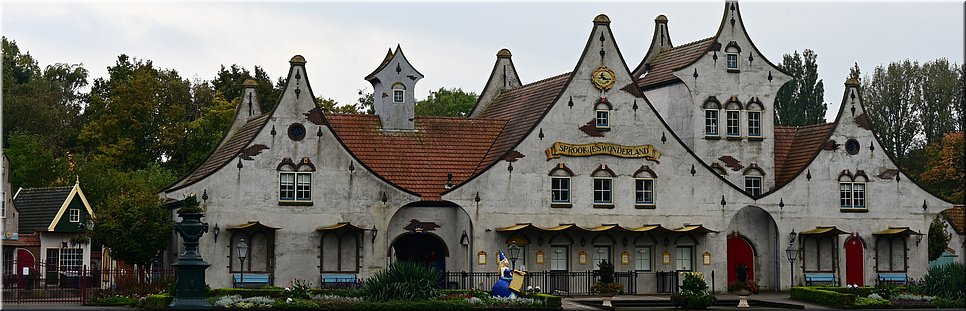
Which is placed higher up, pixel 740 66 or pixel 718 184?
pixel 740 66

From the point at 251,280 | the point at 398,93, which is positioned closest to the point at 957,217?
the point at 398,93

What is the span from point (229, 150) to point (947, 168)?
51.6 meters

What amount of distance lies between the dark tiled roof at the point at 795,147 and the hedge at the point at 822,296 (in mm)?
7771

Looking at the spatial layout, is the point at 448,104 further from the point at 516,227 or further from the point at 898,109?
the point at 516,227

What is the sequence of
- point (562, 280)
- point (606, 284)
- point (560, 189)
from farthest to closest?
point (560, 189)
point (562, 280)
point (606, 284)

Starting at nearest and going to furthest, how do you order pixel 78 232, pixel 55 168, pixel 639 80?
pixel 639 80 → pixel 78 232 → pixel 55 168

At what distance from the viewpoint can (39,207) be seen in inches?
2857

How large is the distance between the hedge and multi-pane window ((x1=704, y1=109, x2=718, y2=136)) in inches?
376

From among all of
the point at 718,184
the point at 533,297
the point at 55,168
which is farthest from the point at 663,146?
the point at 55,168

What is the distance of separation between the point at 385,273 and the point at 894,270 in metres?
27.6

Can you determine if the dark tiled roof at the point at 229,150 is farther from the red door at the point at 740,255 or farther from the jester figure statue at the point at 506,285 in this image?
the red door at the point at 740,255

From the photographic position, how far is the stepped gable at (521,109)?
58.2 meters

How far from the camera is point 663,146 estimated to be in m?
59.2

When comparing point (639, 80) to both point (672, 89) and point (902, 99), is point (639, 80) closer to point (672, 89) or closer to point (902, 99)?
point (672, 89)
